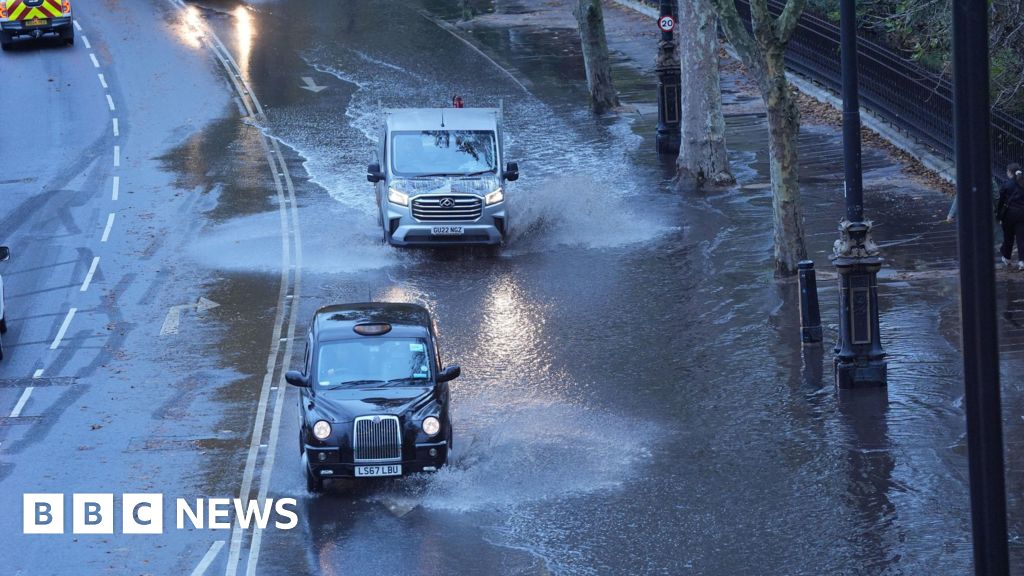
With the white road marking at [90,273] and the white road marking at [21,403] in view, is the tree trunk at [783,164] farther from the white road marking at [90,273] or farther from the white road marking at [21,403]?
the white road marking at [90,273]

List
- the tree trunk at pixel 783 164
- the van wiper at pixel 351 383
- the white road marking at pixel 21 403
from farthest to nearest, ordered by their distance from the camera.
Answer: the tree trunk at pixel 783 164 < the white road marking at pixel 21 403 < the van wiper at pixel 351 383

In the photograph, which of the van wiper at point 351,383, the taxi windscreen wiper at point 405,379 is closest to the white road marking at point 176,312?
the van wiper at point 351,383

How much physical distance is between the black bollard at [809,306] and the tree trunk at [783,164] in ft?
9.40

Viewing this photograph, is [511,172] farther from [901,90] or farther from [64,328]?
[901,90]

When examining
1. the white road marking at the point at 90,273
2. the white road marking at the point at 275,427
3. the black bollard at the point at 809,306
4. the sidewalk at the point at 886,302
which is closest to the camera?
the white road marking at the point at 275,427

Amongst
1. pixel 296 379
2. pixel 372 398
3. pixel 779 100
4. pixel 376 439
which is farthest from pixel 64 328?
pixel 779 100

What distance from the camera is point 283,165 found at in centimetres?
3025

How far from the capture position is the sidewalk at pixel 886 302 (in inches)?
502

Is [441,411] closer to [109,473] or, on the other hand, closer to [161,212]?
[109,473]

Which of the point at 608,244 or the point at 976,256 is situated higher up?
the point at 976,256

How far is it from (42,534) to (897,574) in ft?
25.3

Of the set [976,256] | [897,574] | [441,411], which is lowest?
[897,574]

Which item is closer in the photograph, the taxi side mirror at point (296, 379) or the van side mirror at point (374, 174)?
the taxi side mirror at point (296, 379)

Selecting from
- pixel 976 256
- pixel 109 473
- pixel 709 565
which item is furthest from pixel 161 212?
pixel 976 256
